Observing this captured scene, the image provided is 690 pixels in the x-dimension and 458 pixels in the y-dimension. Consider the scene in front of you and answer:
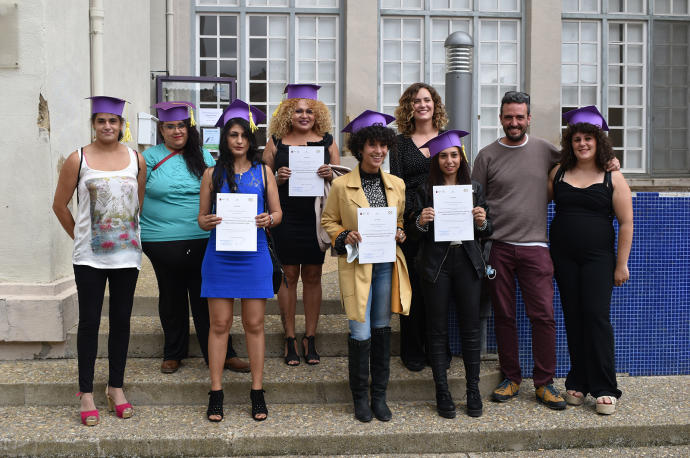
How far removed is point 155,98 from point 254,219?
5.70 m

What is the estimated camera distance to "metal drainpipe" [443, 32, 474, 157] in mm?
5680

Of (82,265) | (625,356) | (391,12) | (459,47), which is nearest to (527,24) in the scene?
(391,12)

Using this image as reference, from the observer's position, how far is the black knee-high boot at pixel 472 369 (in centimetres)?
464

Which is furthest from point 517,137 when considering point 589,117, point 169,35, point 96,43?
point 169,35

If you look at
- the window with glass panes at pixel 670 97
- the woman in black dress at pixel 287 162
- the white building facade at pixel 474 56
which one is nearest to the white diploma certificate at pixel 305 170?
the woman in black dress at pixel 287 162

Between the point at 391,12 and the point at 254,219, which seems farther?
the point at 391,12

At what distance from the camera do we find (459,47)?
225 inches

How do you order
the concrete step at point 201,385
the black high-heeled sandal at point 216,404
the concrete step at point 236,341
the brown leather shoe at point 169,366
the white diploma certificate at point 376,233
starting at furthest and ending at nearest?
the concrete step at point 236,341, the brown leather shoe at point 169,366, the concrete step at point 201,385, the black high-heeled sandal at point 216,404, the white diploma certificate at point 376,233

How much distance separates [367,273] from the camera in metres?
4.52

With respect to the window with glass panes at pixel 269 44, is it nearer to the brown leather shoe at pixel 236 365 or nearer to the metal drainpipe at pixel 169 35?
the metal drainpipe at pixel 169 35

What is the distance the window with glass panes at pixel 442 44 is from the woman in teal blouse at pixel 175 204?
5.86m

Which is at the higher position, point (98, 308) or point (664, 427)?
point (98, 308)

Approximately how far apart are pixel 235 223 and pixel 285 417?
1.39m

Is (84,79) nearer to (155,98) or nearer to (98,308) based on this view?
(98,308)
